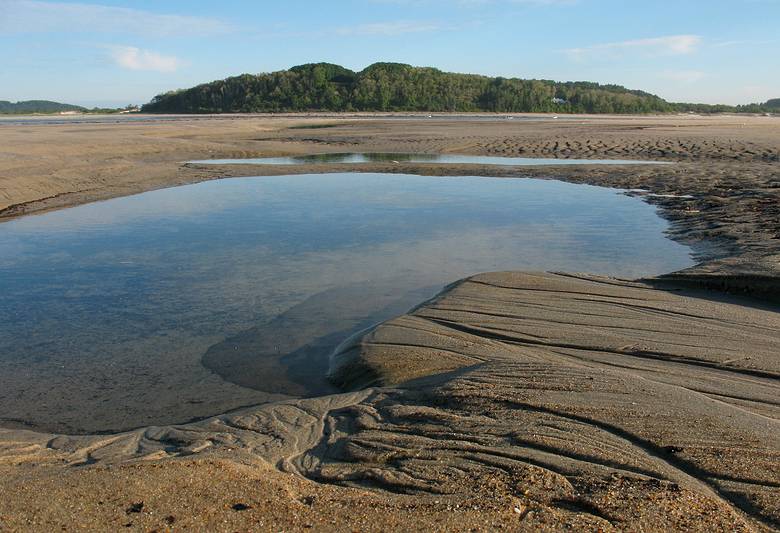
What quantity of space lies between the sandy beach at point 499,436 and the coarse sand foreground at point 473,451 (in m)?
0.01

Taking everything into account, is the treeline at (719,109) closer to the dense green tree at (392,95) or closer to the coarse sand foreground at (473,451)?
the dense green tree at (392,95)

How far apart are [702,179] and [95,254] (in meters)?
14.6

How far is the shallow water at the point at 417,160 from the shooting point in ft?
75.8

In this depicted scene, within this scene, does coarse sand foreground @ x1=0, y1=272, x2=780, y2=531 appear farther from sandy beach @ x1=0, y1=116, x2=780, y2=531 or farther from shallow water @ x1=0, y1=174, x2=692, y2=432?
shallow water @ x1=0, y1=174, x2=692, y2=432

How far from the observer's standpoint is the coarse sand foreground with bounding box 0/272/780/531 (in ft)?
10.1

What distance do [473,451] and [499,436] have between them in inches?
9.3

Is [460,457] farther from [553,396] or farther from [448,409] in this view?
[553,396]

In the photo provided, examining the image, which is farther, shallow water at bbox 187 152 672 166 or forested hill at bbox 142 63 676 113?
forested hill at bbox 142 63 676 113

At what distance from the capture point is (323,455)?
397 cm

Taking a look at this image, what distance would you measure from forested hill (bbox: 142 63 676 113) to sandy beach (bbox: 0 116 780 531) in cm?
8127

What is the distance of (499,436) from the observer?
3.85 meters

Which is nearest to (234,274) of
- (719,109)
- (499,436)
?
(499,436)

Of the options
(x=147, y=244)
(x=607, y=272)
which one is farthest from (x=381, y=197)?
(x=607, y=272)

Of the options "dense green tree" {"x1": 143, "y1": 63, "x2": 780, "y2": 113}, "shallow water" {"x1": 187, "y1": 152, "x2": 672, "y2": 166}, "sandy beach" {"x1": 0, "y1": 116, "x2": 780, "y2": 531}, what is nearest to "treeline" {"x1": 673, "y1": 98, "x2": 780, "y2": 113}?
"dense green tree" {"x1": 143, "y1": 63, "x2": 780, "y2": 113}
